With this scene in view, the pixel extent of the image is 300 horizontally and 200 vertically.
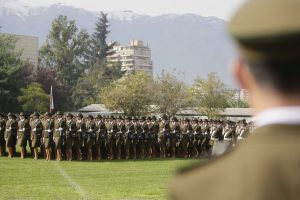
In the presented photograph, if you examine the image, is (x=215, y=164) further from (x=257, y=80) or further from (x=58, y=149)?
(x=58, y=149)

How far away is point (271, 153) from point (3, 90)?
1829 inches

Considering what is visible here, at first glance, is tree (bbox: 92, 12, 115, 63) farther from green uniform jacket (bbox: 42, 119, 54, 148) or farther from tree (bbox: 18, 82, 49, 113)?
green uniform jacket (bbox: 42, 119, 54, 148)

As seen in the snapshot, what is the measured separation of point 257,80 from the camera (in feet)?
4.45

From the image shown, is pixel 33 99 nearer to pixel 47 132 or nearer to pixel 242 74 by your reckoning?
pixel 47 132

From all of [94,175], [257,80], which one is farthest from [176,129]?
[257,80]

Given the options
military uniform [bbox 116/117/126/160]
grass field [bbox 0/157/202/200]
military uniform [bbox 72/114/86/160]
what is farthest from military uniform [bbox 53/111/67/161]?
military uniform [bbox 116/117/126/160]

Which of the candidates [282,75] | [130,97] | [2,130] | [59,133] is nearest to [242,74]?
[282,75]

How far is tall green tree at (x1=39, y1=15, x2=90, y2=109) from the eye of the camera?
81562 mm

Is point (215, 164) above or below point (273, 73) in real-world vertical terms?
below

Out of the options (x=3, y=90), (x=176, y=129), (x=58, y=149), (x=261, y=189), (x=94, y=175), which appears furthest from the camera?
(x=3, y=90)

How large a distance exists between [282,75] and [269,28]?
106 mm

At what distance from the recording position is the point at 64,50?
81875mm

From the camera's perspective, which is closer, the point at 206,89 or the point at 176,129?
the point at 176,129

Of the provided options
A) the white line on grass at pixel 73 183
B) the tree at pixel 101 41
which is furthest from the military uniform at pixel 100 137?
the tree at pixel 101 41
